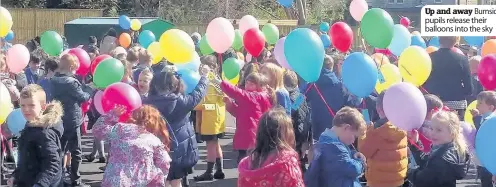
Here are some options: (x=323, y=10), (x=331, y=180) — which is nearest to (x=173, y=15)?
(x=323, y=10)

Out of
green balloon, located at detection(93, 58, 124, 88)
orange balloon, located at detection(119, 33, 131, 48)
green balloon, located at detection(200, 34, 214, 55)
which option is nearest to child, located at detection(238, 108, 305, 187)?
green balloon, located at detection(93, 58, 124, 88)

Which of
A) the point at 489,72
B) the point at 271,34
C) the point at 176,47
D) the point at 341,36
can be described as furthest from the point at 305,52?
the point at 271,34

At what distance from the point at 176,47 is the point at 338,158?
313 cm

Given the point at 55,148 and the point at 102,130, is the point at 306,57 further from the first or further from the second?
the point at 55,148

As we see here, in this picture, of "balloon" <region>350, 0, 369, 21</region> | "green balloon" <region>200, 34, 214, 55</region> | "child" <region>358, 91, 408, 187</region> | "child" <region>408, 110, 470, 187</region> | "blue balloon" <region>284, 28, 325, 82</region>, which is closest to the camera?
"child" <region>408, 110, 470, 187</region>

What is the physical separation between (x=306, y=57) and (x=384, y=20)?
4.71ft

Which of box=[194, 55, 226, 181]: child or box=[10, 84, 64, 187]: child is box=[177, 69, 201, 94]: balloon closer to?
box=[10, 84, 64, 187]: child

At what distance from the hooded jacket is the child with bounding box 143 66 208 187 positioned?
1.22m

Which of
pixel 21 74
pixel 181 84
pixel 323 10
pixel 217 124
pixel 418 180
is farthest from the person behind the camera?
pixel 323 10

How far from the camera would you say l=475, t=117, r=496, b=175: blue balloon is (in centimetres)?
407

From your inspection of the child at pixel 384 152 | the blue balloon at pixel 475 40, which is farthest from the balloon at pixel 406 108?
the blue balloon at pixel 475 40

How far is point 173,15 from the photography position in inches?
1410

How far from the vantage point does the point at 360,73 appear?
639cm

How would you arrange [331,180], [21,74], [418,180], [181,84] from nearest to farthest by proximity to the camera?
[331,180] < [418,180] < [181,84] < [21,74]
